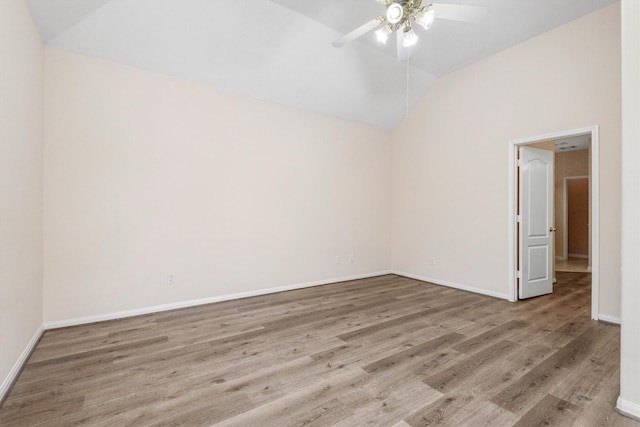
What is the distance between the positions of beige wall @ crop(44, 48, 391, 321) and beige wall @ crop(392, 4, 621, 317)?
139 centimetres

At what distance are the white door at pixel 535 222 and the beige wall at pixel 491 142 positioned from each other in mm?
258

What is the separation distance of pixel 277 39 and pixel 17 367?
396cm

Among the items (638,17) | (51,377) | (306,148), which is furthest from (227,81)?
(638,17)

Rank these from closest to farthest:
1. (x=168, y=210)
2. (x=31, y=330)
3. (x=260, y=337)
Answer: (x=31, y=330) < (x=260, y=337) < (x=168, y=210)

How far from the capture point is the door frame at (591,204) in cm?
323

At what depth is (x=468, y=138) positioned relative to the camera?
14.7 ft

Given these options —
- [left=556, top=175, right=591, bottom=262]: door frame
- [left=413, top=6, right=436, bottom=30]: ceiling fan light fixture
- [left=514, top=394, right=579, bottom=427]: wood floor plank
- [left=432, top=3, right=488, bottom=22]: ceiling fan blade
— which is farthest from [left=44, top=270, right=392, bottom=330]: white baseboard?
[left=556, top=175, right=591, bottom=262]: door frame

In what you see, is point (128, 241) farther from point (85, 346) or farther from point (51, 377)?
point (51, 377)

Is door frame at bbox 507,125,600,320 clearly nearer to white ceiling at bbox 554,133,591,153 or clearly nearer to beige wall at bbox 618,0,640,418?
beige wall at bbox 618,0,640,418

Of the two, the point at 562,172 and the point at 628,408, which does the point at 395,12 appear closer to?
the point at 628,408

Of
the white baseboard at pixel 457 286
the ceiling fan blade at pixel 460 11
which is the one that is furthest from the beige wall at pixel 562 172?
the ceiling fan blade at pixel 460 11

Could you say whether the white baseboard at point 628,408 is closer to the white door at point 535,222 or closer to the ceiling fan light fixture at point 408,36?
the white door at point 535,222

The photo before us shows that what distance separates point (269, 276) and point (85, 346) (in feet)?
7.33

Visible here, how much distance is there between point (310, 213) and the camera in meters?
4.76
